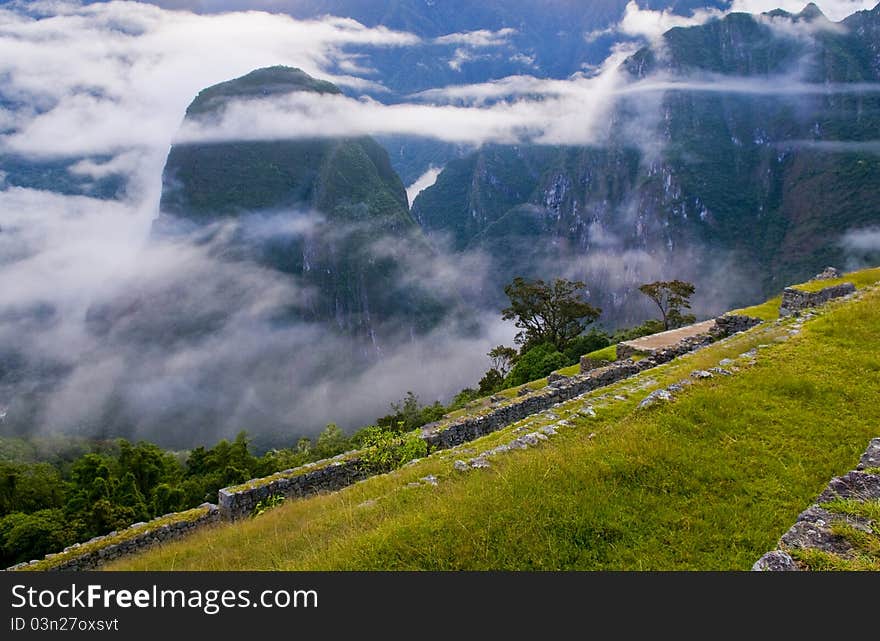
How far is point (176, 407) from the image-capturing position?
184 m

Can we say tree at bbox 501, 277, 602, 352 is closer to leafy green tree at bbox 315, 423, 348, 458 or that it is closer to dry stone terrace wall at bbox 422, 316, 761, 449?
leafy green tree at bbox 315, 423, 348, 458

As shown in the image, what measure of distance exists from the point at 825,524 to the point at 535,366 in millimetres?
34191

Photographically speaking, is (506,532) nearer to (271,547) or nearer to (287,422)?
(271,547)

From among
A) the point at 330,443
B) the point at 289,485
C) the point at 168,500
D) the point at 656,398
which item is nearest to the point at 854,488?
the point at 656,398

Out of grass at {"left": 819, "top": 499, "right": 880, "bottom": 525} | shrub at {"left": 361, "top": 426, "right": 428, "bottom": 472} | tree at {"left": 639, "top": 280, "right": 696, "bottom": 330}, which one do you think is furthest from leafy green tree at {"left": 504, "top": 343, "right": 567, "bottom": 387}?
grass at {"left": 819, "top": 499, "right": 880, "bottom": 525}

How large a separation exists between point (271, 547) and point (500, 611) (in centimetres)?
498

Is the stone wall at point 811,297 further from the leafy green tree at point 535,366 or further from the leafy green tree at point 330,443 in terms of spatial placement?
the leafy green tree at point 330,443

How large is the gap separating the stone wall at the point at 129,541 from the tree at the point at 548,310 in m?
43.4

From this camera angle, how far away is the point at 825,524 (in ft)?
19.1

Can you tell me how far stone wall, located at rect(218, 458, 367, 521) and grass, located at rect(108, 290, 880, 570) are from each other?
1347 mm

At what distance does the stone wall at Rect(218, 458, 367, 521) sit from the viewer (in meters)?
13.7

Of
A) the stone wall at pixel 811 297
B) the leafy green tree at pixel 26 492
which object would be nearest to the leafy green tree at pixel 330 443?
the leafy green tree at pixel 26 492

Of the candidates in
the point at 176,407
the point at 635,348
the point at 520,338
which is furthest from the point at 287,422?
the point at 635,348

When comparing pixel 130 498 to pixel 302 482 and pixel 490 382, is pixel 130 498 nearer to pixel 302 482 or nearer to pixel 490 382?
pixel 302 482
